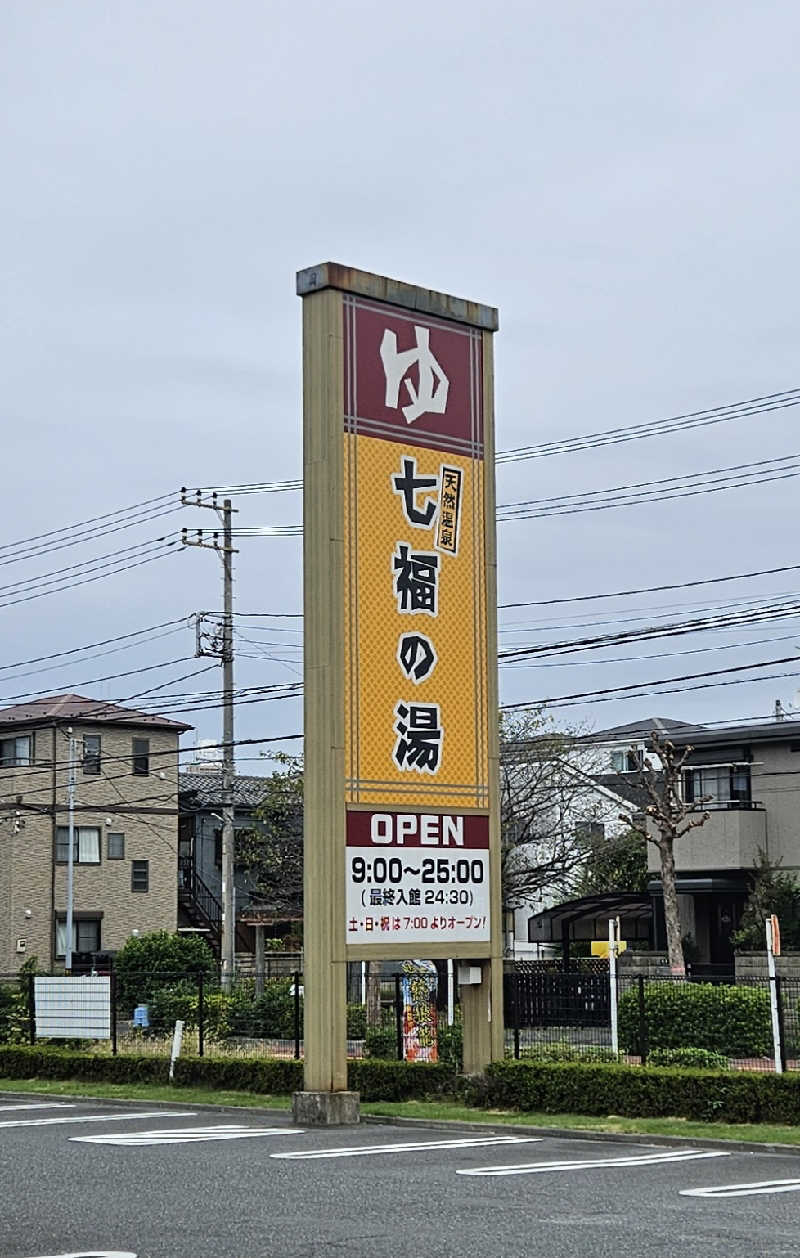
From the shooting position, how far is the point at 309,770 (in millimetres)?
20203

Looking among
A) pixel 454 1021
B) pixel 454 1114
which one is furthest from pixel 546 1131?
pixel 454 1021

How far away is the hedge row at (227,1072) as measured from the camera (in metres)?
22.2

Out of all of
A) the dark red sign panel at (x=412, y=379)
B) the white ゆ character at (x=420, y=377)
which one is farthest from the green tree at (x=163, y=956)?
the white ゆ character at (x=420, y=377)

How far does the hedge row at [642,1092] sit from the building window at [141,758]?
1724 inches

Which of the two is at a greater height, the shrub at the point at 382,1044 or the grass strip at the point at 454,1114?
the shrub at the point at 382,1044

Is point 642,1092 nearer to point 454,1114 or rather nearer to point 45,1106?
point 454,1114

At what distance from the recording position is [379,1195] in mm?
13172

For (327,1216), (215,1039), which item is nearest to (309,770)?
(327,1216)

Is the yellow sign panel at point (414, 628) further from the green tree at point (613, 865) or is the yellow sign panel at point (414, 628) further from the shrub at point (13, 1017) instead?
the green tree at point (613, 865)

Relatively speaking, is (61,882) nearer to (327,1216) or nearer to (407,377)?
(407,377)

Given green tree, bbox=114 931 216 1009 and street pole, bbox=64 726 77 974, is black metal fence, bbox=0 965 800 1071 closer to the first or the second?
green tree, bbox=114 931 216 1009

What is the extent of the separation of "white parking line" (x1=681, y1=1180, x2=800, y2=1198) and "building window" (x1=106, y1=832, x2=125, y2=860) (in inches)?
1978

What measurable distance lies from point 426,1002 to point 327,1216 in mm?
11969

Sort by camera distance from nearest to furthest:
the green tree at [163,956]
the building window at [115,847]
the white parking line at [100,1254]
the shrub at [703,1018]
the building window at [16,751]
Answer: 1. the white parking line at [100,1254]
2. the shrub at [703,1018]
3. the green tree at [163,956]
4. the building window at [16,751]
5. the building window at [115,847]
